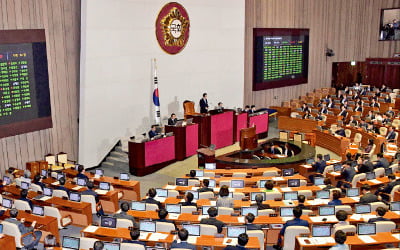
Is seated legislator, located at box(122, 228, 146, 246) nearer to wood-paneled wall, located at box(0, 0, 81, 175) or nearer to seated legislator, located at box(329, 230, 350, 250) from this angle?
seated legislator, located at box(329, 230, 350, 250)

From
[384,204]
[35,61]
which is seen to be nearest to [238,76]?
[35,61]

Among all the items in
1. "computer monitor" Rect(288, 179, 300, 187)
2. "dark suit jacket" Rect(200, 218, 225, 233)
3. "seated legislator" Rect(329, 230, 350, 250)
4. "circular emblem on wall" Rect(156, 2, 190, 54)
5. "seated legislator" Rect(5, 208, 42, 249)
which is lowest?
"seated legislator" Rect(5, 208, 42, 249)

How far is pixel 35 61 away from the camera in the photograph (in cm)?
1477

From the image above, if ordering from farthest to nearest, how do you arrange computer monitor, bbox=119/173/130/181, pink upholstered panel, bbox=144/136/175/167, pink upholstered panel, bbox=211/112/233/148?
1. pink upholstered panel, bbox=211/112/233/148
2. pink upholstered panel, bbox=144/136/175/167
3. computer monitor, bbox=119/173/130/181

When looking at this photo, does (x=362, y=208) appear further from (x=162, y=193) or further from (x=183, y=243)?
(x=162, y=193)

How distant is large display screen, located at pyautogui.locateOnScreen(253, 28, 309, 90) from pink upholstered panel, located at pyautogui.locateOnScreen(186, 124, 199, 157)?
7.15 meters

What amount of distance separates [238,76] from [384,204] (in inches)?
505

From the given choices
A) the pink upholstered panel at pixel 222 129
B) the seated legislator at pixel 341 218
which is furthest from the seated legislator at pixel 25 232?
the pink upholstered panel at pixel 222 129

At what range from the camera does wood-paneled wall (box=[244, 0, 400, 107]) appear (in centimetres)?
2336

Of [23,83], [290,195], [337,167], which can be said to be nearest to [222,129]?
[337,167]

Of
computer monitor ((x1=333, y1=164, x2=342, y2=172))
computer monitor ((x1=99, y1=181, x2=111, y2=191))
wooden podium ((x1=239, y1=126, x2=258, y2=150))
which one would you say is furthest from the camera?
wooden podium ((x1=239, y1=126, x2=258, y2=150))

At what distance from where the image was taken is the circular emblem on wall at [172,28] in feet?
59.6

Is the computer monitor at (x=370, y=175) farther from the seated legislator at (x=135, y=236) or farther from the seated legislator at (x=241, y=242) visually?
the seated legislator at (x=135, y=236)

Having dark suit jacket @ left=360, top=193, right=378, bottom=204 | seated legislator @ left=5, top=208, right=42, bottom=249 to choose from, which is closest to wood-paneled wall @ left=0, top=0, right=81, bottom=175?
seated legislator @ left=5, top=208, right=42, bottom=249
